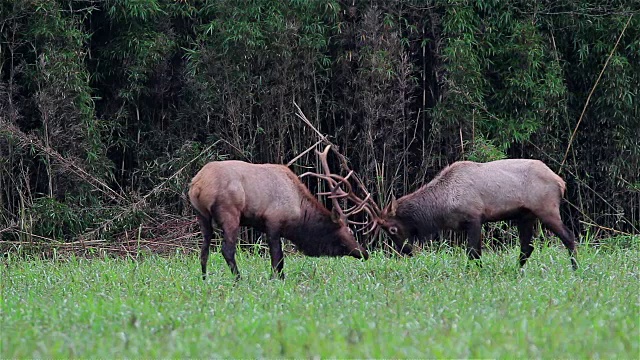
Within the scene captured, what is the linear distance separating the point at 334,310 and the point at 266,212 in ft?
7.76

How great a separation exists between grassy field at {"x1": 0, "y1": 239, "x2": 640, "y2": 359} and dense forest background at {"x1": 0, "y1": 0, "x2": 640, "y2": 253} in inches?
88.8

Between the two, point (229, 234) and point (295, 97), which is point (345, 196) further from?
point (295, 97)

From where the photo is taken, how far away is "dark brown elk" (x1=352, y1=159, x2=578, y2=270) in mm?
8453

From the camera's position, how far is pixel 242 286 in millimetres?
7191

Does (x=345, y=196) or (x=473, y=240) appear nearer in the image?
(x=473, y=240)

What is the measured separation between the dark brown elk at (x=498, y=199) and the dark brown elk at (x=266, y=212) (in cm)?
87

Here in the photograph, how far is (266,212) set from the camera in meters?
8.12

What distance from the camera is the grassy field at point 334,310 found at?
4551 mm

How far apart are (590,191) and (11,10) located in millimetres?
7018

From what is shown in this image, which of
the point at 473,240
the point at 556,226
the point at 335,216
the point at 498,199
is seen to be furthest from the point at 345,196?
the point at 556,226

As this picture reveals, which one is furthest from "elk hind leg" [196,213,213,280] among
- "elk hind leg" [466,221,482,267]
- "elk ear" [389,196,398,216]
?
"elk hind leg" [466,221,482,267]

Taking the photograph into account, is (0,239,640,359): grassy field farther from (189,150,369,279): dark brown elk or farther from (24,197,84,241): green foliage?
(24,197,84,241): green foliage

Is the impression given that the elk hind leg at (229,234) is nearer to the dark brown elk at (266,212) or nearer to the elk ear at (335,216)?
the dark brown elk at (266,212)

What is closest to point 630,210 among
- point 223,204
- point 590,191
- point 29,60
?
point 590,191
